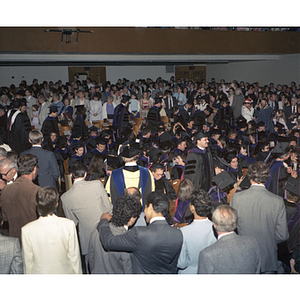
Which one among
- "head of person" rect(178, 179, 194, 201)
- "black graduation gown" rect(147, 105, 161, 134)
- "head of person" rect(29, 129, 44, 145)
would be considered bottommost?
"head of person" rect(178, 179, 194, 201)

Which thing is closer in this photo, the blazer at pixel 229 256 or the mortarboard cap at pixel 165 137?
the blazer at pixel 229 256

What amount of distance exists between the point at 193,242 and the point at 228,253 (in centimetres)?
38

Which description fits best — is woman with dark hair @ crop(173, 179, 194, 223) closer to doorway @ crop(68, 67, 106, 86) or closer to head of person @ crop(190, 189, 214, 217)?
head of person @ crop(190, 189, 214, 217)

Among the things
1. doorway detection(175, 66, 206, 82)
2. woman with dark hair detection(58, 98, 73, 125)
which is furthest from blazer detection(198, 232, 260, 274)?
doorway detection(175, 66, 206, 82)

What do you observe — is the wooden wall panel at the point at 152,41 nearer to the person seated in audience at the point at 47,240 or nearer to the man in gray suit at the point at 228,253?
the person seated in audience at the point at 47,240

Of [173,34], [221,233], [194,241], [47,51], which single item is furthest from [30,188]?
[173,34]

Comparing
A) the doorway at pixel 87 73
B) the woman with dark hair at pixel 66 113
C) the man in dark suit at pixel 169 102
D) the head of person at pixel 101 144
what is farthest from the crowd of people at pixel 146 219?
the doorway at pixel 87 73

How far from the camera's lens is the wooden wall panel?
11430 mm

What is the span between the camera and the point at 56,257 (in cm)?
270

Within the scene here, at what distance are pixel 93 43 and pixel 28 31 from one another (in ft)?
7.23

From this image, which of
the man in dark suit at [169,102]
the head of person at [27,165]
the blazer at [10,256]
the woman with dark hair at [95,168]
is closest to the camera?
the blazer at [10,256]

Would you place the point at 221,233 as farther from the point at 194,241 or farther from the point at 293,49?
the point at 293,49

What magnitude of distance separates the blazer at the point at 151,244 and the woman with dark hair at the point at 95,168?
291 cm

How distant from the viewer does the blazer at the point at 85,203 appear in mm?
3373
